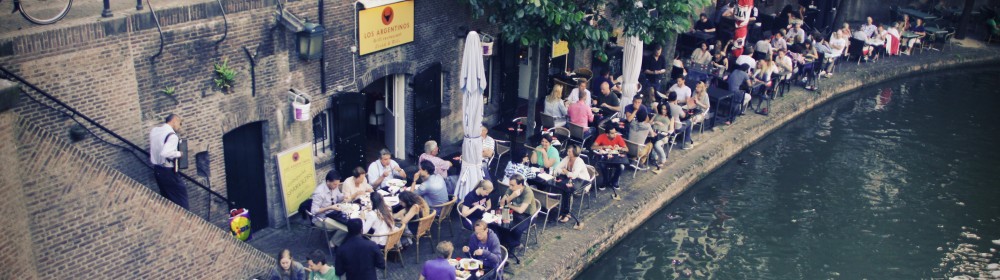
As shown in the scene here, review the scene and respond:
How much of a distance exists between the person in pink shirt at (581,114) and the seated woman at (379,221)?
227 inches

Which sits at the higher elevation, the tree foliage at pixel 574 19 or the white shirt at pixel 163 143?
the tree foliage at pixel 574 19

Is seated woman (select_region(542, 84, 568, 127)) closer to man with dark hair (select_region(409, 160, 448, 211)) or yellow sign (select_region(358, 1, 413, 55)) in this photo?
yellow sign (select_region(358, 1, 413, 55))

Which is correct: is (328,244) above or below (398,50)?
below

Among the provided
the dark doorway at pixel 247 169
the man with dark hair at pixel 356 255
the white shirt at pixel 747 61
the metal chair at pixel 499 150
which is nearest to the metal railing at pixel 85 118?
the dark doorway at pixel 247 169

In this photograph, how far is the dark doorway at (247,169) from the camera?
562 inches

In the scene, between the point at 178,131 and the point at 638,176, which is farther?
the point at 638,176

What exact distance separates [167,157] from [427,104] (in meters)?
5.66

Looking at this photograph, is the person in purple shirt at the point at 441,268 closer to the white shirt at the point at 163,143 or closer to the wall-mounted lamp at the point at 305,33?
the white shirt at the point at 163,143

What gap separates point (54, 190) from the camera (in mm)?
10047

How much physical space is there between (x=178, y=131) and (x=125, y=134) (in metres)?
0.72

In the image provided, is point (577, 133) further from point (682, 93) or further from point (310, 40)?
point (310, 40)

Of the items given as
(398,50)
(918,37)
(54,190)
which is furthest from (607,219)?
(918,37)

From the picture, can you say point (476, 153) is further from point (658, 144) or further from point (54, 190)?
point (54, 190)

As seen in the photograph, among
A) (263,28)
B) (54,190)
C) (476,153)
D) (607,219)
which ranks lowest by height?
(607,219)
